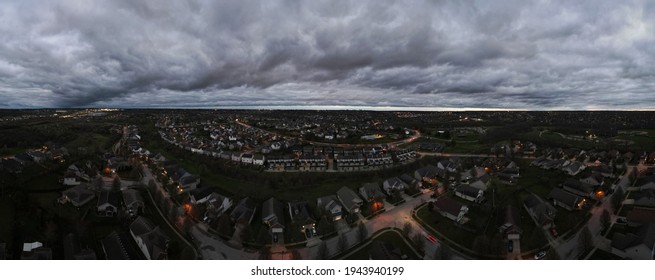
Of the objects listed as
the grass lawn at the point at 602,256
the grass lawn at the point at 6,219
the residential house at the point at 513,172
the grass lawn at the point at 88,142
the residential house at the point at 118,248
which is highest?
the grass lawn at the point at 88,142

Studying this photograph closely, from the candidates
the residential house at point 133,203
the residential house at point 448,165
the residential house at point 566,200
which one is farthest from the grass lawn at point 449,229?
the residential house at point 133,203

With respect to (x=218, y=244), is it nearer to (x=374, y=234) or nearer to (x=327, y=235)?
(x=327, y=235)

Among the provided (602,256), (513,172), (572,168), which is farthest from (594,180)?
(602,256)

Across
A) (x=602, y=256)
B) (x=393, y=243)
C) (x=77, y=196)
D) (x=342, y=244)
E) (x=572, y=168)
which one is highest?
(x=77, y=196)

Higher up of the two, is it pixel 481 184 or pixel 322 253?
pixel 481 184

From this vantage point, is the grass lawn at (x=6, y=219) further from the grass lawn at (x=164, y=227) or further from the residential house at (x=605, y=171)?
the residential house at (x=605, y=171)

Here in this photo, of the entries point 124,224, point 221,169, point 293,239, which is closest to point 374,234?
point 293,239

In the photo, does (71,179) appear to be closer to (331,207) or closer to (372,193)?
(331,207)
